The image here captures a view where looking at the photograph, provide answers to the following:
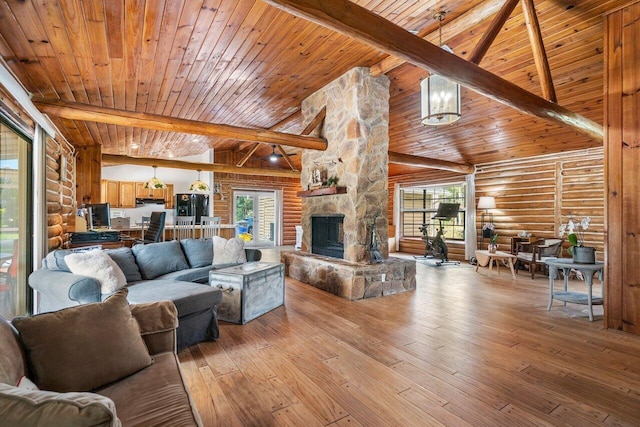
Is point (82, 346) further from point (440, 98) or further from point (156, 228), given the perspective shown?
point (156, 228)

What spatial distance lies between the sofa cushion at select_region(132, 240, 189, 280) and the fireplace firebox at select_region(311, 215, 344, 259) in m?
2.24

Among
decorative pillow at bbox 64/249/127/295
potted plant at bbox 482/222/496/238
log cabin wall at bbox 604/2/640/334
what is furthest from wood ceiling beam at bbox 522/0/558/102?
decorative pillow at bbox 64/249/127/295

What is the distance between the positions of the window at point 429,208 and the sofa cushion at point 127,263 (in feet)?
22.7

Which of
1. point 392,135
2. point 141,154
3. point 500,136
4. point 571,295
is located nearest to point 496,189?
point 500,136

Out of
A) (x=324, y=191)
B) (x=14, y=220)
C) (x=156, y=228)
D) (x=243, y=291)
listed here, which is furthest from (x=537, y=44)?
(x=156, y=228)

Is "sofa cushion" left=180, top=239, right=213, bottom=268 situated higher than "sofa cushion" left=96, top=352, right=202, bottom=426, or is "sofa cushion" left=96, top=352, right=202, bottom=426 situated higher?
"sofa cushion" left=180, top=239, right=213, bottom=268

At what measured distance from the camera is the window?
8602 mm

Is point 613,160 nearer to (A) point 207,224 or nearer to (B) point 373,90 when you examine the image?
(B) point 373,90

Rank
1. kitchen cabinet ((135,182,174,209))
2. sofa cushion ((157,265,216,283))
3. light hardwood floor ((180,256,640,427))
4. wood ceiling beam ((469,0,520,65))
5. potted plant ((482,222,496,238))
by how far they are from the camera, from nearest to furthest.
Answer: light hardwood floor ((180,256,640,427)), wood ceiling beam ((469,0,520,65)), sofa cushion ((157,265,216,283)), potted plant ((482,222,496,238)), kitchen cabinet ((135,182,174,209))

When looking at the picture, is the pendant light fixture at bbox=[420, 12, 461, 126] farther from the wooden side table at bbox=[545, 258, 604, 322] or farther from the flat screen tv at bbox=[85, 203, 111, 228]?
the flat screen tv at bbox=[85, 203, 111, 228]

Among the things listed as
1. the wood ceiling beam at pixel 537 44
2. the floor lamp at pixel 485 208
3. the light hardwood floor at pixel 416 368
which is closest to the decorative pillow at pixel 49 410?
the light hardwood floor at pixel 416 368

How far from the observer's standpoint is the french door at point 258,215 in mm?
10877

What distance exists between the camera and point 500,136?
636cm

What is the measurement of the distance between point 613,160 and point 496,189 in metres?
4.57
